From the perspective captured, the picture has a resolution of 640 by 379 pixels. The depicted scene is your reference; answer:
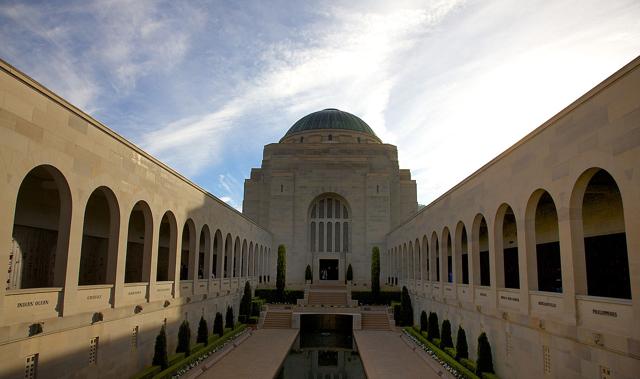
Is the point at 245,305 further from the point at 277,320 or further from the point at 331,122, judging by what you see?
the point at 331,122

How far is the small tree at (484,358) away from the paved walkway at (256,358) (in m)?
6.91

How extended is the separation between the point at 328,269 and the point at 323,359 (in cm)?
2670

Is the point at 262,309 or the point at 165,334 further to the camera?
the point at 262,309

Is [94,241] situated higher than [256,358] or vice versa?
[94,241]

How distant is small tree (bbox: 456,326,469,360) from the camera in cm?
1839

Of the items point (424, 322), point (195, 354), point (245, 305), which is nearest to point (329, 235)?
point (245, 305)

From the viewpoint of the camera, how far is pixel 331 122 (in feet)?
196

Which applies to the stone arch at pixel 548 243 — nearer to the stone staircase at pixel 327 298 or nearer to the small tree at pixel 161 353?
the small tree at pixel 161 353

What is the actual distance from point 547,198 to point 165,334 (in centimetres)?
1417

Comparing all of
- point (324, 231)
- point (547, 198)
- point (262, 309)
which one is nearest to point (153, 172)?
point (547, 198)

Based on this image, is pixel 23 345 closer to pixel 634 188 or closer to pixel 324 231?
pixel 634 188

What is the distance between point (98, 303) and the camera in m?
13.2

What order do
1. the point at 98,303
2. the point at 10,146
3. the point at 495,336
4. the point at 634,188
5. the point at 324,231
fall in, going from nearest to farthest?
the point at 634,188 → the point at 10,146 → the point at 98,303 → the point at 495,336 → the point at 324,231

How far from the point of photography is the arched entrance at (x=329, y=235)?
1893 inches
